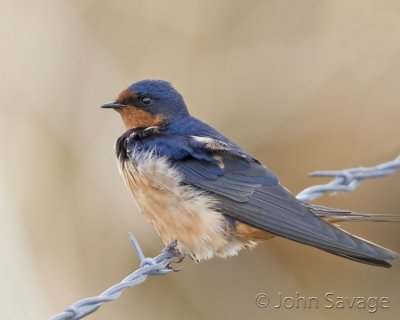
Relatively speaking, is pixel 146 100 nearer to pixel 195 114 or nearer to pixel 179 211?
pixel 179 211

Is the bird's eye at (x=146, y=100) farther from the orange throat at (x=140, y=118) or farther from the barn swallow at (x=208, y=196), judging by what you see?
the barn swallow at (x=208, y=196)

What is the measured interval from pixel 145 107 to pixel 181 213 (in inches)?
19.0

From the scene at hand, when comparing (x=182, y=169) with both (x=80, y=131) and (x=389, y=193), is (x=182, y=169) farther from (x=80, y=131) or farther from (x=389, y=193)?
(x=389, y=193)

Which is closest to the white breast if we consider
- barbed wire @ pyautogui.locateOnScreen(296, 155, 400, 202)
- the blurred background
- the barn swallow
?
the barn swallow

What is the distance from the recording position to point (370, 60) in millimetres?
4070

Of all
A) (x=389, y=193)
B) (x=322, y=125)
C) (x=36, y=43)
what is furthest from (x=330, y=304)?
(x=36, y=43)

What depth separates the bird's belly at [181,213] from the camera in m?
2.46

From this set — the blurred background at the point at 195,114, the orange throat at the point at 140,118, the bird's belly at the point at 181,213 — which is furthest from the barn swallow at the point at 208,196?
the blurred background at the point at 195,114

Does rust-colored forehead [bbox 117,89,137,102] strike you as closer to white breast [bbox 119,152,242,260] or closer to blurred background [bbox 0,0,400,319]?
white breast [bbox 119,152,242,260]

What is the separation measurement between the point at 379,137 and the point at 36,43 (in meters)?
1.59

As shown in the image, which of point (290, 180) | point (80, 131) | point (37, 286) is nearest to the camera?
point (37, 286)

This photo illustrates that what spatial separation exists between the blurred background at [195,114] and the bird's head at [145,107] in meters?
0.82

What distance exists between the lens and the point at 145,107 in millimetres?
2830

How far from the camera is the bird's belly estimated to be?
2.46 meters
